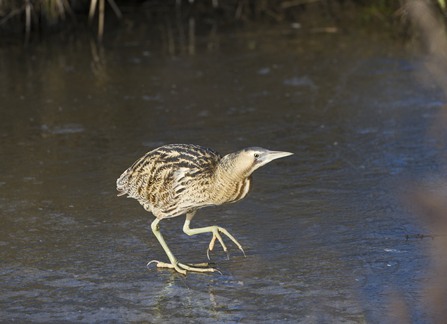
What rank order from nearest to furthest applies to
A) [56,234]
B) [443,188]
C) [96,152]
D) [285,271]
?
[285,271]
[56,234]
[443,188]
[96,152]

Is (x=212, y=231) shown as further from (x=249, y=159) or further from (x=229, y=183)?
(x=249, y=159)

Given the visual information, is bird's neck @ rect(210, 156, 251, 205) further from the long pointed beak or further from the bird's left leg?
the bird's left leg

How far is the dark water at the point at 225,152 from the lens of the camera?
12.2ft

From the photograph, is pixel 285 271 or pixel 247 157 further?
pixel 285 271

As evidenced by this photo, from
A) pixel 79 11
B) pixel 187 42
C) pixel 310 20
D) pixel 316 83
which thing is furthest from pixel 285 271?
pixel 79 11

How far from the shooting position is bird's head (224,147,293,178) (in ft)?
12.1

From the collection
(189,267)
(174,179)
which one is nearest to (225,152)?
(174,179)

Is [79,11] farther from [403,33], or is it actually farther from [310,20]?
[403,33]

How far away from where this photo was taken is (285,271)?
13.1 feet

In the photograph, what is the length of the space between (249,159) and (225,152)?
8.01 ft

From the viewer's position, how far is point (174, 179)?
419cm

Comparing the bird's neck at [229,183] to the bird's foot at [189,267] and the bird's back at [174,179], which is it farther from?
the bird's foot at [189,267]

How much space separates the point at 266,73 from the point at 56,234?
4.86 meters

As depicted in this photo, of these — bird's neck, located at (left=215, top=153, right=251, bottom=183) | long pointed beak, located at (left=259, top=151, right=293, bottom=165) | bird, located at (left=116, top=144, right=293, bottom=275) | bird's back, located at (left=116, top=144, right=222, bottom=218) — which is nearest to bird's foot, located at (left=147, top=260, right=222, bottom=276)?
bird, located at (left=116, top=144, right=293, bottom=275)
